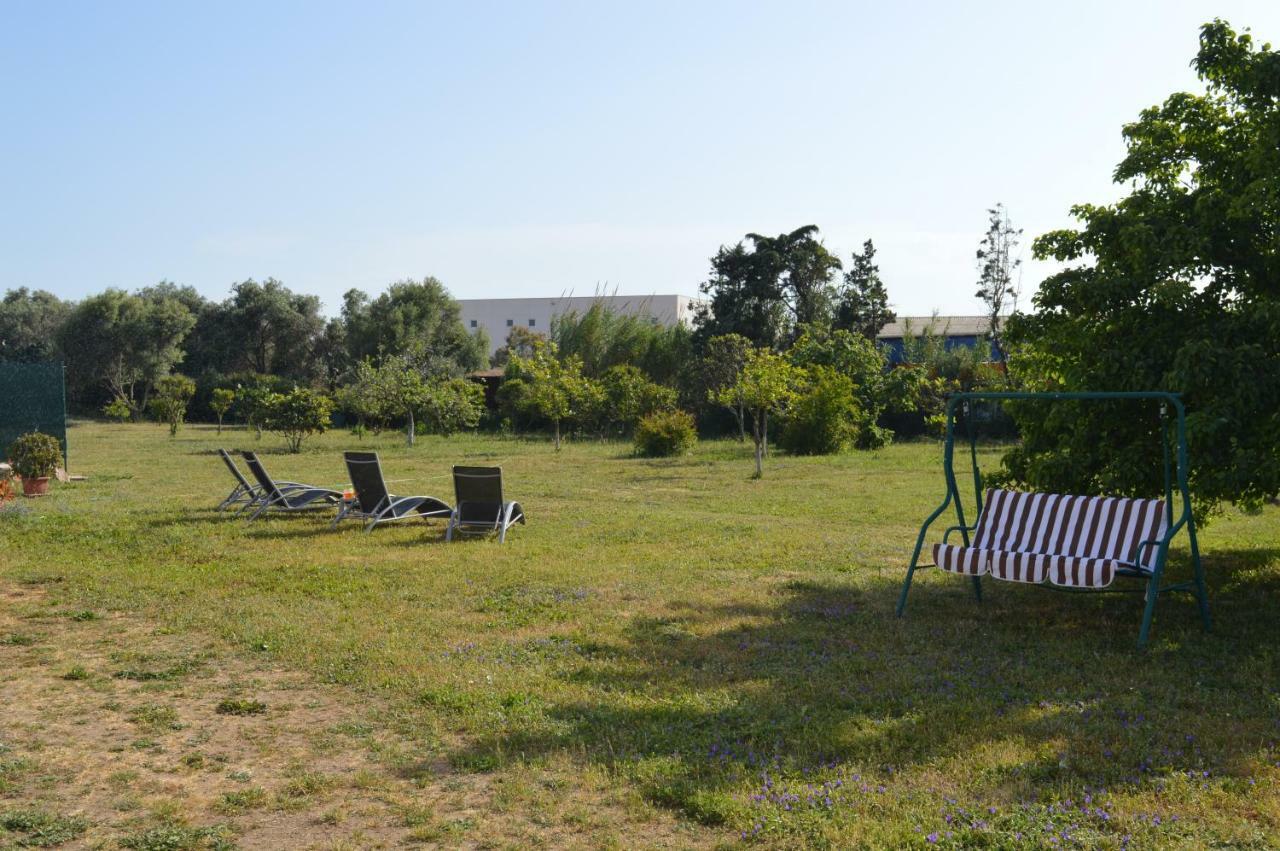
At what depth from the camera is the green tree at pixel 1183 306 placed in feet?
23.1

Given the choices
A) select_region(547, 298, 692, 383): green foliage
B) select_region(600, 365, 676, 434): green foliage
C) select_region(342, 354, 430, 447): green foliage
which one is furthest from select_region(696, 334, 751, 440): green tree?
select_region(342, 354, 430, 447): green foliage

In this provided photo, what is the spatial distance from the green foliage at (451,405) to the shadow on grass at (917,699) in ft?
82.7

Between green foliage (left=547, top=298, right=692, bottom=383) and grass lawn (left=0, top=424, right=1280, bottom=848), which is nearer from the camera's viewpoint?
grass lawn (left=0, top=424, right=1280, bottom=848)

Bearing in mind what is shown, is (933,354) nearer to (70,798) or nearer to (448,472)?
(448,472)

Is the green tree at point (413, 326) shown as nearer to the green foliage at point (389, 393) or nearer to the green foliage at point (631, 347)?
the green foliage at point (631, 347)

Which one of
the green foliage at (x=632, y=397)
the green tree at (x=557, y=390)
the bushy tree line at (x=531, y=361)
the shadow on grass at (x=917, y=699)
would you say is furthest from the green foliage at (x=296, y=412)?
the shadow on grass at (x=917, y=699)

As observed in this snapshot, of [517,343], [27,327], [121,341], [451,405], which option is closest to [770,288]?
[451,405]

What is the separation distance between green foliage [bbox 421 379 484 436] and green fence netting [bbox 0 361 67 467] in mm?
12976

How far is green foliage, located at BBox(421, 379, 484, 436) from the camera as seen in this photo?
32.1 meters

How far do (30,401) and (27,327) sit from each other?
147 feet

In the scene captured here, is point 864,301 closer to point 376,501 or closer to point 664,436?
point 664,436

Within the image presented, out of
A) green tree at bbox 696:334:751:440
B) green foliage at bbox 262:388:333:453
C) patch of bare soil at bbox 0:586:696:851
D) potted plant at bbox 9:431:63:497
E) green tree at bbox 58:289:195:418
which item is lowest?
patch of bare soil at bbox 0:586:696:851

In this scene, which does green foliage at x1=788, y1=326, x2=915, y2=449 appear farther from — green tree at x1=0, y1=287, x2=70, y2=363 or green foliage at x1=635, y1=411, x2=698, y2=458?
green tree at x1=0, y1=287, x2=70, y2=363

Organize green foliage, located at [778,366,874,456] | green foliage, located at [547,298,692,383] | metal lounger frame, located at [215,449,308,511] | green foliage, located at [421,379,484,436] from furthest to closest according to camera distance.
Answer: green foliage, located at [547,298,692,383] → green foliage, located at [421,379,484,436] → green foliage, located at [778,366,874,456] → metal lounger frame, located at [215,449,308,511]
